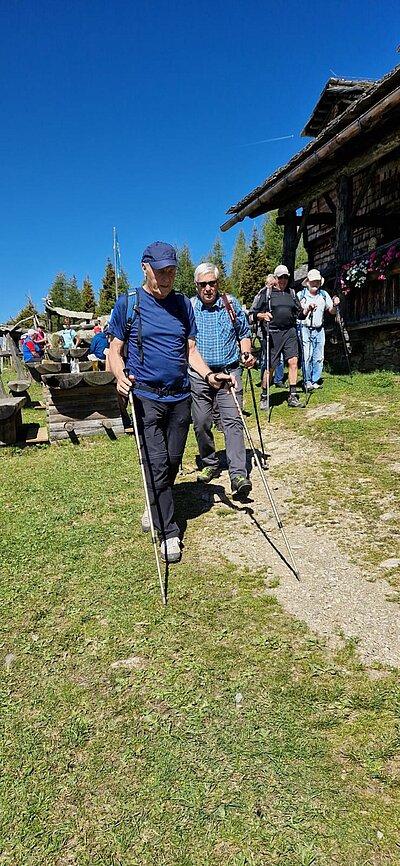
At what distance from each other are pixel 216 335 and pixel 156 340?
1.60 metres

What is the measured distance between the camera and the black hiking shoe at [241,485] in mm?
4609

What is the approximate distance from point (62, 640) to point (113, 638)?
31 centimetres

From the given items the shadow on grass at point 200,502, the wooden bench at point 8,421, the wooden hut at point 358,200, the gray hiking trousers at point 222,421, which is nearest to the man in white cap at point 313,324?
the wooden hut at point 358,200

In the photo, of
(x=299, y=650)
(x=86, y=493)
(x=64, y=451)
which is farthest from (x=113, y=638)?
(x=64, y=451)

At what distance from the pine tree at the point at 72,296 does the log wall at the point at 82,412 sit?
62.8m

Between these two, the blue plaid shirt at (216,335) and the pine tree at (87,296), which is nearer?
the blue plaid shirt at (216,335)

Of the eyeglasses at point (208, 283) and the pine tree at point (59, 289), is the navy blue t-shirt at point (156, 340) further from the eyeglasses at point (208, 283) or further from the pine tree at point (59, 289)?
the pine tree at point (59, 289)

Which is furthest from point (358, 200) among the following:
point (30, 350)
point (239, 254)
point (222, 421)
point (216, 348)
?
point (239, 254)

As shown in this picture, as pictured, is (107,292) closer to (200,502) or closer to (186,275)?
(186,275)

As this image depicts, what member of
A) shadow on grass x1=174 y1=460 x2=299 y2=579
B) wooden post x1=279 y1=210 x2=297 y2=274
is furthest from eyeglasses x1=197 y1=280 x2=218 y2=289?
wooden post x1=279 y1=210 x2=297 y2=274

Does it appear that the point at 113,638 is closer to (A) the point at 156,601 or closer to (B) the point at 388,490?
(A) the point at 156,601

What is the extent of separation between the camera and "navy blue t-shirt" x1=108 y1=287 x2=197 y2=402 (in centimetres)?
363

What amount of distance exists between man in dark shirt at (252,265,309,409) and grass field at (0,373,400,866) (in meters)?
4.61

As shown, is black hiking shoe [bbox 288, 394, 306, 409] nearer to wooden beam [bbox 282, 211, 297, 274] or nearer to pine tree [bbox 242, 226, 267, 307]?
wooden beam [bbox 282, 211, 297, 274]
